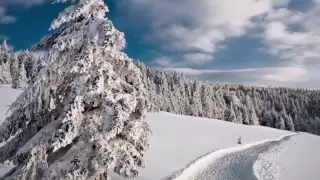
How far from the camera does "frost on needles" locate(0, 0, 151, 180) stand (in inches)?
480

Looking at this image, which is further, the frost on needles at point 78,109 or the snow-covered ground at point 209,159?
the snow-covered ground at point 209,159

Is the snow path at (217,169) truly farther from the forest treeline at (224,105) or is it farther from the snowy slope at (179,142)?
the forest treeline at (224,105)

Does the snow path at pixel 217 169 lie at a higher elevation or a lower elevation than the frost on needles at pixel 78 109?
lower

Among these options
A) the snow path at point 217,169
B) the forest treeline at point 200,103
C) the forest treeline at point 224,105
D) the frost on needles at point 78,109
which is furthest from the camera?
the forest treeline at point 224,105

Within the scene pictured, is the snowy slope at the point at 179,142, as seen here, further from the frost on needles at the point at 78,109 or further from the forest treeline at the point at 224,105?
the forest treeline at the point at 224,105

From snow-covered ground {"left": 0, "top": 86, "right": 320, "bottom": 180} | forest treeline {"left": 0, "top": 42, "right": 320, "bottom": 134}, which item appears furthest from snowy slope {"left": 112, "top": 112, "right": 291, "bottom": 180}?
forest treeline {"left": 0, "top": 42, "right": 320, "bottom": 134}

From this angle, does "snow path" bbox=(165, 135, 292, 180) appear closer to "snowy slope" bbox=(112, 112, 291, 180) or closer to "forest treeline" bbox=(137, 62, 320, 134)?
"snowy slope" bbox=(112, 112, 291, 180)

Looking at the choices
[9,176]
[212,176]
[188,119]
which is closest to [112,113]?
[9,176]

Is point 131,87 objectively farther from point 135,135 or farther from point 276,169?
point 276,169

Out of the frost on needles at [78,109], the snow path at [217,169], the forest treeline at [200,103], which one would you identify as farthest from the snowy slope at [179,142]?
the forest treeline at [200,103]

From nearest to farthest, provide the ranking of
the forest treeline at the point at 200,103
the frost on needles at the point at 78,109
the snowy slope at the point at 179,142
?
the frost on needles at the point at 78,109 → the snowy slope at the point at 179,142 → the forest treeline at the point at 200,103

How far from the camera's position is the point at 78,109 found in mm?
12352

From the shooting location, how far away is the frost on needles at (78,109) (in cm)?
1219

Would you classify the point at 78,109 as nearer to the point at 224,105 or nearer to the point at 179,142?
the point at 179,142
